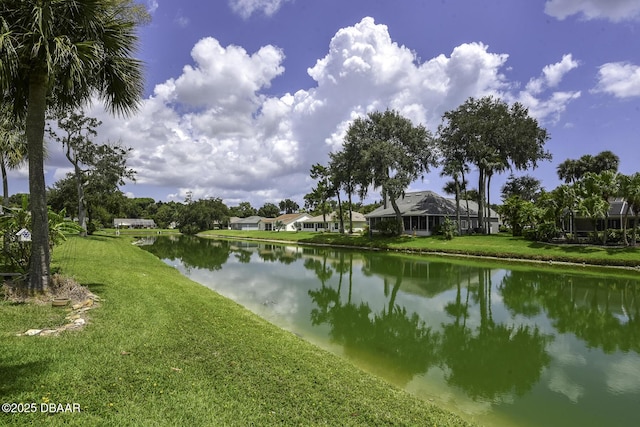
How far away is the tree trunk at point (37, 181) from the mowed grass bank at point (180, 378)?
89 centimetres

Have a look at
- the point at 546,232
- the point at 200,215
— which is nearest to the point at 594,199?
the point at 546,232

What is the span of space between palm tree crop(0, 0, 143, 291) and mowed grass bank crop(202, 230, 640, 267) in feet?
87.1

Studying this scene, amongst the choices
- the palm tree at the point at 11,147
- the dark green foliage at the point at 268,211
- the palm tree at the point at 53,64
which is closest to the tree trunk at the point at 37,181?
the palm tree at the point at 53,64

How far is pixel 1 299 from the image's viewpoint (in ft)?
24.4

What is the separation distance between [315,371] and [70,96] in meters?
8.82

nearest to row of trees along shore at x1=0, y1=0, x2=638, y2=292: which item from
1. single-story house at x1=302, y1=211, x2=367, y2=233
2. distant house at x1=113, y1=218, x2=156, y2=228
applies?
single-story house at x1=302, y1=211, x2=367, y2=233

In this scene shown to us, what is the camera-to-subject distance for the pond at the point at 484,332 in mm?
5973

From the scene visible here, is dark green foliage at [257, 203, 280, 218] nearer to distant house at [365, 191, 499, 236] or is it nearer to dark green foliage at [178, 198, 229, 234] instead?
dark green foliage at [178, 198, 229, 234]

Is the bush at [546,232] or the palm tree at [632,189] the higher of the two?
the palm tree at [632,189]

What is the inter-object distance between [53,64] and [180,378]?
6.33 m

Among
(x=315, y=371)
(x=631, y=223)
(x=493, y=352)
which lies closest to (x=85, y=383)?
(x=315, y=371)

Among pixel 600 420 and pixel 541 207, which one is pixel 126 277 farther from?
pixel 541 207

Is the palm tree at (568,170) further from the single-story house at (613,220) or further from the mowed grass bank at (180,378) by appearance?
the mowed grass bank at (180,378)

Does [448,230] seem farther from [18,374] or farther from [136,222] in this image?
[136,222]
